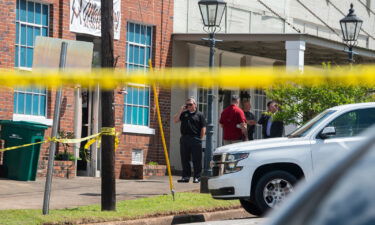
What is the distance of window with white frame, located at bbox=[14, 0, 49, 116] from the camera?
19000 mm

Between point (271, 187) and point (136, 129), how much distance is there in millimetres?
9644

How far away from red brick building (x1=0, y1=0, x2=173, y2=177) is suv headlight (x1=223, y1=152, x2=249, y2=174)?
673cm

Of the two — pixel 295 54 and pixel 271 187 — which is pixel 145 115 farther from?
pixel 271 187

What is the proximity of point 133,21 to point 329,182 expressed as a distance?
67.9 ft

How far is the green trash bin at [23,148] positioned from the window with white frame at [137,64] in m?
4.34

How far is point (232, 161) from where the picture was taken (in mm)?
13148

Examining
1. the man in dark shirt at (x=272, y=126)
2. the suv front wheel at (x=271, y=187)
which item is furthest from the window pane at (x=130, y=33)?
the suv front wheel at (x=271, y=187)

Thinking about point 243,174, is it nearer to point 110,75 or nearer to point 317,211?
point 110,75

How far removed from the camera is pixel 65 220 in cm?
1155

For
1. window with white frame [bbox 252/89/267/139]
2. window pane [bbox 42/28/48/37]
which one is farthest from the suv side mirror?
window with white frame [bbox 252/89/267/139]

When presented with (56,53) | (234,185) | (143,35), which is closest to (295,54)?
(143,35)

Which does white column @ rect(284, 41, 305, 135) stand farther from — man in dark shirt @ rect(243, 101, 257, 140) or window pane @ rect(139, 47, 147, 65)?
window pane @ rect(139, 47, 147, 65)

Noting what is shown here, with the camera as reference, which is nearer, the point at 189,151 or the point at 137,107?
the point at 189,151

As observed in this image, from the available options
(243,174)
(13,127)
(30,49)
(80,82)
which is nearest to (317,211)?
(80,82)
